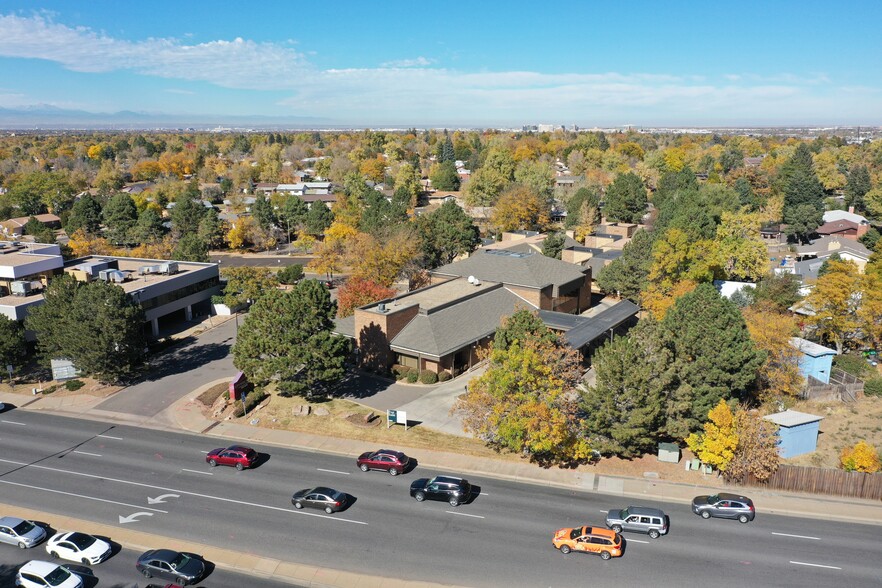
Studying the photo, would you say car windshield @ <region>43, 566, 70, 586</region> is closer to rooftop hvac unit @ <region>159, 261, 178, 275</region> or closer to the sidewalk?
the sidewalk

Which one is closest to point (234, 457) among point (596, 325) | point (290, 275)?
point (596, 325)

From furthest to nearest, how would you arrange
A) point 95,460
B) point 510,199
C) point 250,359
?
point 510,199 < point 250,359 < point 95,460

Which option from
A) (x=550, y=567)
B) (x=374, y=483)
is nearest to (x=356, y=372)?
(x=374, y=483)

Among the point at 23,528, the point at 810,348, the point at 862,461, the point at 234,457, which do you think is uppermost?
the point at 810,348

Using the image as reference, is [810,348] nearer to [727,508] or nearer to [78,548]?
[727,508]

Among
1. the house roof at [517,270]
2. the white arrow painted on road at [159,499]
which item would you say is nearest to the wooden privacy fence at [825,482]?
the house roof at [517,270]

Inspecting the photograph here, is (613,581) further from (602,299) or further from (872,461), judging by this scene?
(602,299)

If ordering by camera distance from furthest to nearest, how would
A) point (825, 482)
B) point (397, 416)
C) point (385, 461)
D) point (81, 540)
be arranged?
point (397, 416)
point (385, 461)
point (825, 482)
point (81, 540)
